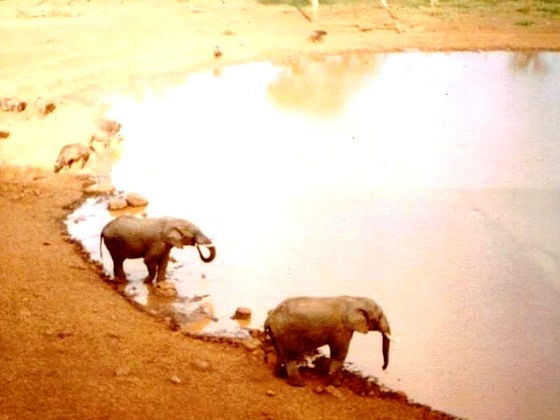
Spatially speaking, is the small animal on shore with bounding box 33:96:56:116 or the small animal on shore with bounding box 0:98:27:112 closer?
the small animal on shore with bounding box 33:96:56:116

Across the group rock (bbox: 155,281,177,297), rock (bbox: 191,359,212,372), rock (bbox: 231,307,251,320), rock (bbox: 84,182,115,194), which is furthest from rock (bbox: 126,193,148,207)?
rock (bbox: 191,359,212,372)

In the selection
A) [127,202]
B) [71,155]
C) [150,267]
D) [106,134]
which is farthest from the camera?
[106,134]

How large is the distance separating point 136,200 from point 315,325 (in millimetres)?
5163

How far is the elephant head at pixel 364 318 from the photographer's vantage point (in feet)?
23.4

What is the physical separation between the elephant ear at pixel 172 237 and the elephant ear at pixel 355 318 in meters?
2.54

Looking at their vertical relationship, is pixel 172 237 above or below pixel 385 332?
above

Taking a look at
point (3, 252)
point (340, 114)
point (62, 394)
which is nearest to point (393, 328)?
point (62, 394)

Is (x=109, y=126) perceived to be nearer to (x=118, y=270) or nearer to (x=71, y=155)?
(x=71, y=155)

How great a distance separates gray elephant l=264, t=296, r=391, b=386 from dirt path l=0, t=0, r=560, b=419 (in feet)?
1.08

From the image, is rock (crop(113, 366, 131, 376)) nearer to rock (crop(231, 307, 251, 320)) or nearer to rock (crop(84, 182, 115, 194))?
rock (crop(231, 307, 251, 320))

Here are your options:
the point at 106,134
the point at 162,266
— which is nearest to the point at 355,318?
the point at 162,266

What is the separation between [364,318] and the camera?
716 centimetres

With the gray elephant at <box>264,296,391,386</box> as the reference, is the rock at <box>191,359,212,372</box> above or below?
below

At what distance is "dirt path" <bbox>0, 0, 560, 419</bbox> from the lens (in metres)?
6.79
